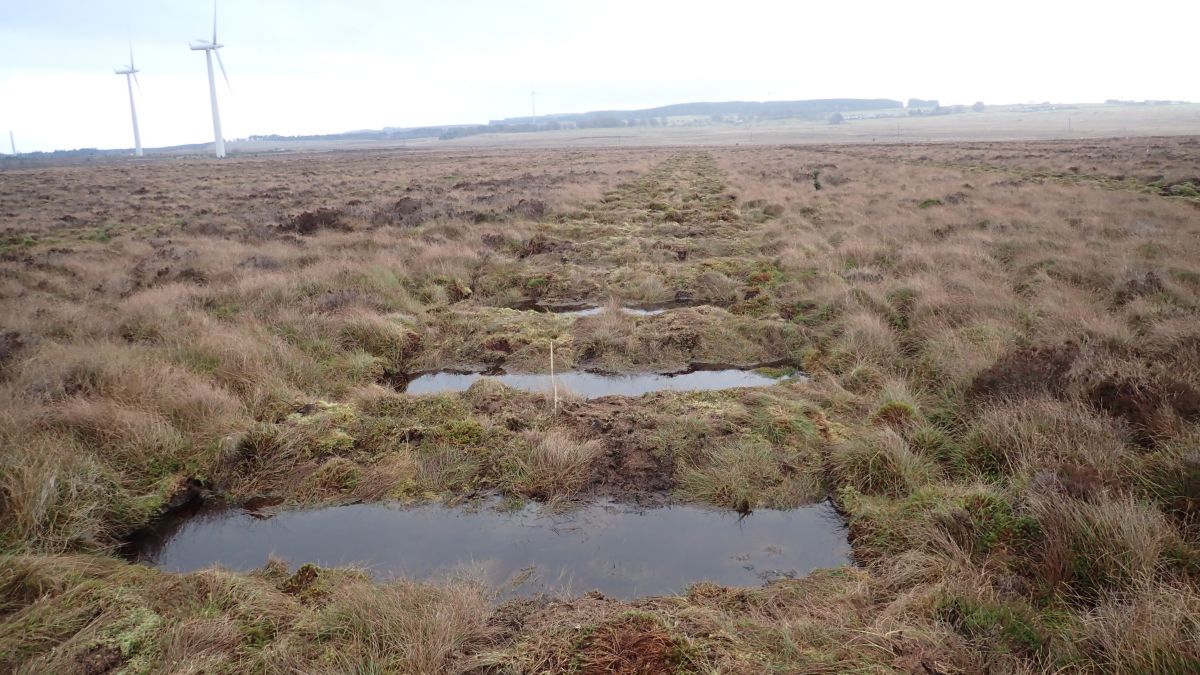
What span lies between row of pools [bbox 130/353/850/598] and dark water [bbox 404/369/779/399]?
2.71 meters

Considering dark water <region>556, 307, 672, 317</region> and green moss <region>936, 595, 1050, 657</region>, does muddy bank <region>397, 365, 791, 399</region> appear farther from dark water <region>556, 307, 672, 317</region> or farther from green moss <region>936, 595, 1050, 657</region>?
green moss <region>936, 595, 1050, 657</region>

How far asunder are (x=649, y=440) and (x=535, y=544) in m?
1.85

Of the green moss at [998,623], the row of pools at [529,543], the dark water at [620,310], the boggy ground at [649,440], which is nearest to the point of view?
the green moss at [998,623]

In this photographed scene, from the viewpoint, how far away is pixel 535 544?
5.15 meters

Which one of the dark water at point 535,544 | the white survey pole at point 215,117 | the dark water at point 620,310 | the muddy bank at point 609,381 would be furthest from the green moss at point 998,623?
the white survey pole at point 215,117

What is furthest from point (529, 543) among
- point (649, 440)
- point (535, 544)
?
point (649, 440)

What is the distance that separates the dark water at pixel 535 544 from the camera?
477 cm

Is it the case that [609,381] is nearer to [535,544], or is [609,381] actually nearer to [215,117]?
[535,544]

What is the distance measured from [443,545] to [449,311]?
686cm

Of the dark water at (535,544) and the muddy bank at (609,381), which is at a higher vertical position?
the muddy bank at (609,381)

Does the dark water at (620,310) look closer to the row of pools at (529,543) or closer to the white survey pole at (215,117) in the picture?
the row of pools at (529,543)

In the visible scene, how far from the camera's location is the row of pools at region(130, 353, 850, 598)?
4.76m

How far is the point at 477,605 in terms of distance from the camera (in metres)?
4.04

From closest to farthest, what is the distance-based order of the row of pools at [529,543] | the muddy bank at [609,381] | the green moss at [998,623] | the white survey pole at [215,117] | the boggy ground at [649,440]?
1. the green moss at [998,623]
2. the boggy ground at [649,440]
3. the row of pools at [529,543]
4. the muddy bank at [609,381]
5. the white survey pole at [215,117]
